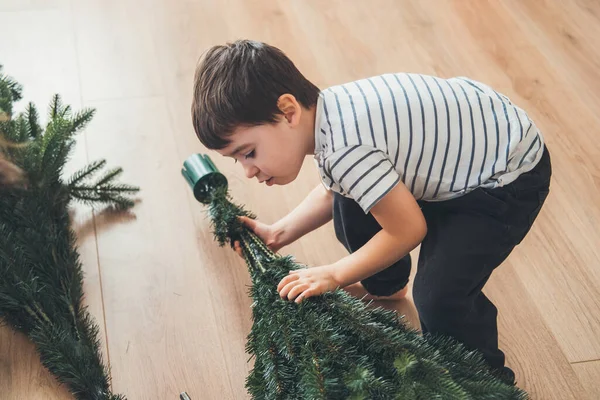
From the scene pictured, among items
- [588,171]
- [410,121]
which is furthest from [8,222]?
[588,171]

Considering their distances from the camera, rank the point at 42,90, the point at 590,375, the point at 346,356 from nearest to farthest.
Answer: the point at 346,356
the point at 590,375
the point at 42,90

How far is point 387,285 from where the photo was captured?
1324mm

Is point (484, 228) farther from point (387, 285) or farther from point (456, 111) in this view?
point (387, 285)

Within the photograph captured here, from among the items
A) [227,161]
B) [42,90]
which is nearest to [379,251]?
[227,161]

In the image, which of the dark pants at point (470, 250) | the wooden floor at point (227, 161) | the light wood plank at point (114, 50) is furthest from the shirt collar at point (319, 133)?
the light wood plank at point (114, 50)

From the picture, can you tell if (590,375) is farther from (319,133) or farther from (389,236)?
(319,133)

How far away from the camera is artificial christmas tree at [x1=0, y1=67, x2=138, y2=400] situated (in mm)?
1164

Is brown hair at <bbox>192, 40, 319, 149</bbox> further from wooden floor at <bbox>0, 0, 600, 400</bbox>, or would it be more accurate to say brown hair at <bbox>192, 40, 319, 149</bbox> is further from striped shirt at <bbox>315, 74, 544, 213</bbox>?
wooden floor at <bbox>0, 0, 600, 400</bbox>

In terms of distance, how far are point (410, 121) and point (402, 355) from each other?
0.33 m

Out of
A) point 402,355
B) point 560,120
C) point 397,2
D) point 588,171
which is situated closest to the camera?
point 402,355

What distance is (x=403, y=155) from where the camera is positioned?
3.43ft

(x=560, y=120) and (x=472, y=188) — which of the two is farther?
(x=560, y=120)

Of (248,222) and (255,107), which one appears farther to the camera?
(248,222)

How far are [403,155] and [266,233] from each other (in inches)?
14.8
